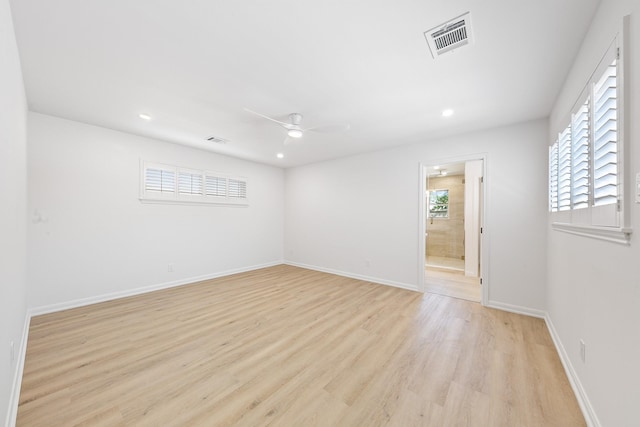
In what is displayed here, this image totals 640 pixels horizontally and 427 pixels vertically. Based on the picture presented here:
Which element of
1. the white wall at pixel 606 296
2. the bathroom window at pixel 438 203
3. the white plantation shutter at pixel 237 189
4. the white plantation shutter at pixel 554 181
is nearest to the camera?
the white wall at pixel 606 296

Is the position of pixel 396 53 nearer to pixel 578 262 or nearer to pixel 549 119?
pixel 578 262

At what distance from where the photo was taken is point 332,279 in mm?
4836

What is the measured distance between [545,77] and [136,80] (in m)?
3.91

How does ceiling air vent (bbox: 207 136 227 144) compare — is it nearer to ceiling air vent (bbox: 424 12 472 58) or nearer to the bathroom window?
ceiling air vent (bbox: 424 12 472 58)

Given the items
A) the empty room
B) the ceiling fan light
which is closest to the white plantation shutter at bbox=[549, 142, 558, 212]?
the empty room

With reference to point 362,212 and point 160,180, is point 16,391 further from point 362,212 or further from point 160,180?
point 362,212

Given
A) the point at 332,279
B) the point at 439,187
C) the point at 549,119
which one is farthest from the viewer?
the point at 439,187

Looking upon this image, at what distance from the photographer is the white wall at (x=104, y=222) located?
3.10 meters

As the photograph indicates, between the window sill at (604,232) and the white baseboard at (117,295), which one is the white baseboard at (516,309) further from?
the white baseboard at (117,295)

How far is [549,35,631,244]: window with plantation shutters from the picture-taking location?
3.94 feet

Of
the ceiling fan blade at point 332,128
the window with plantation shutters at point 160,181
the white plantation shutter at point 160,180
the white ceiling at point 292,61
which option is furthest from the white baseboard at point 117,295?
the ceiling fan blade at point 332,128

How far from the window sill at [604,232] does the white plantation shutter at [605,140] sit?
16cm

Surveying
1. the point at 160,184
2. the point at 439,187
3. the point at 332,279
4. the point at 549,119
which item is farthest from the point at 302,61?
the point at 439,187

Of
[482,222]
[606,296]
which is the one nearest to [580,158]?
[606,296]
